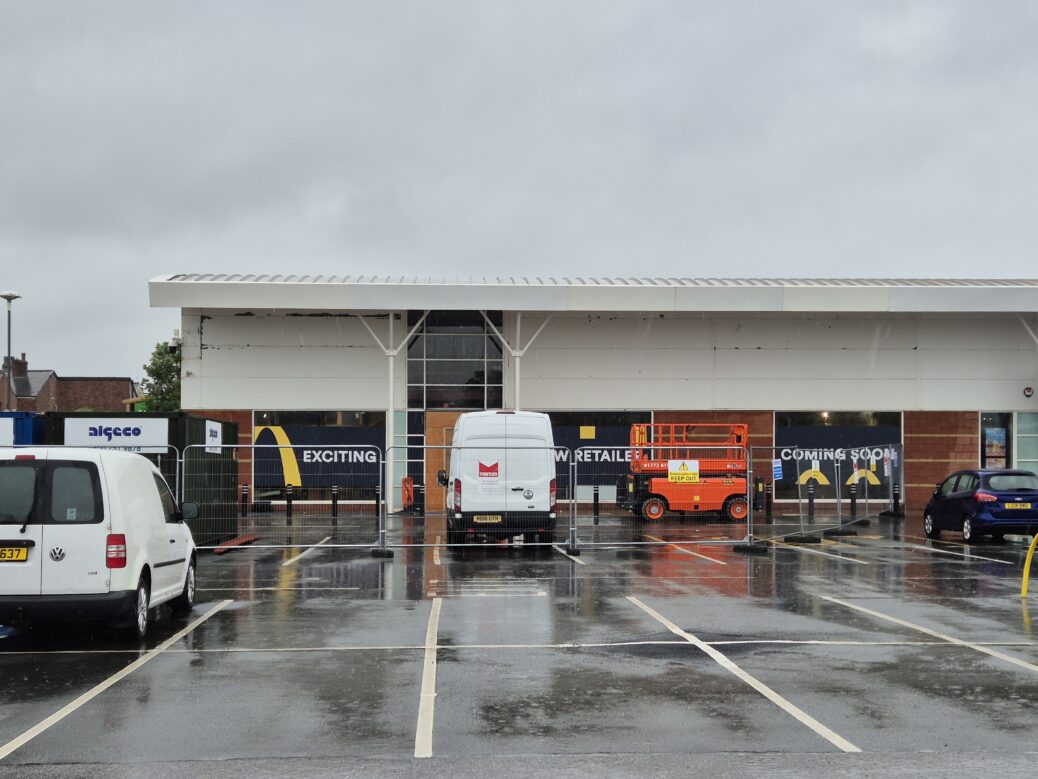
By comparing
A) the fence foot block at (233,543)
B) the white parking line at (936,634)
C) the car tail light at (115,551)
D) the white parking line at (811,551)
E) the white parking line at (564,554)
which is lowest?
the white parking line at (811,551)

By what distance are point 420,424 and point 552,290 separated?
5772 mm

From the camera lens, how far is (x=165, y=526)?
11.2 metres

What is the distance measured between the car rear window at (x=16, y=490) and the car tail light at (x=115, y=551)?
0.75 meters

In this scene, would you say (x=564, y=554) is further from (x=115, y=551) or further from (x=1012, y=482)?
(x=115, y=551)

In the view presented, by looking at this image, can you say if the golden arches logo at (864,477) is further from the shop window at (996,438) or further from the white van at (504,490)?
the white van at (504,490)

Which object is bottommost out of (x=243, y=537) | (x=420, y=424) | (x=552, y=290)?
(x=243, y=537)

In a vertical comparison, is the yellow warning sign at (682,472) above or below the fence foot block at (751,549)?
above

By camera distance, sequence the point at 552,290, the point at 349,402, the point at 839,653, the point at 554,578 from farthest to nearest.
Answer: the point at 349,402
the point at 552,290
the point at 554,578
the point at 839,653

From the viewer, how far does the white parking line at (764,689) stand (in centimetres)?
652

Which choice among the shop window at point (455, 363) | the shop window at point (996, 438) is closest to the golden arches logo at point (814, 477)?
the shop window at point (996, 438)

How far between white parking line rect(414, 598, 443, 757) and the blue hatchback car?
13965 mm

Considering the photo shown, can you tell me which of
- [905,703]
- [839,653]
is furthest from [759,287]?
[905,703]

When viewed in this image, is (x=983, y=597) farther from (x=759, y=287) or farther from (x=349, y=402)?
(x=349, y=402)

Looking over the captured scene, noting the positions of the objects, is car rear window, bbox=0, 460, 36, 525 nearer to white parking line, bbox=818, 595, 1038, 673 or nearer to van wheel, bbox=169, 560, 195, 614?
van wheel, bbox=169, 560, 195, 614
